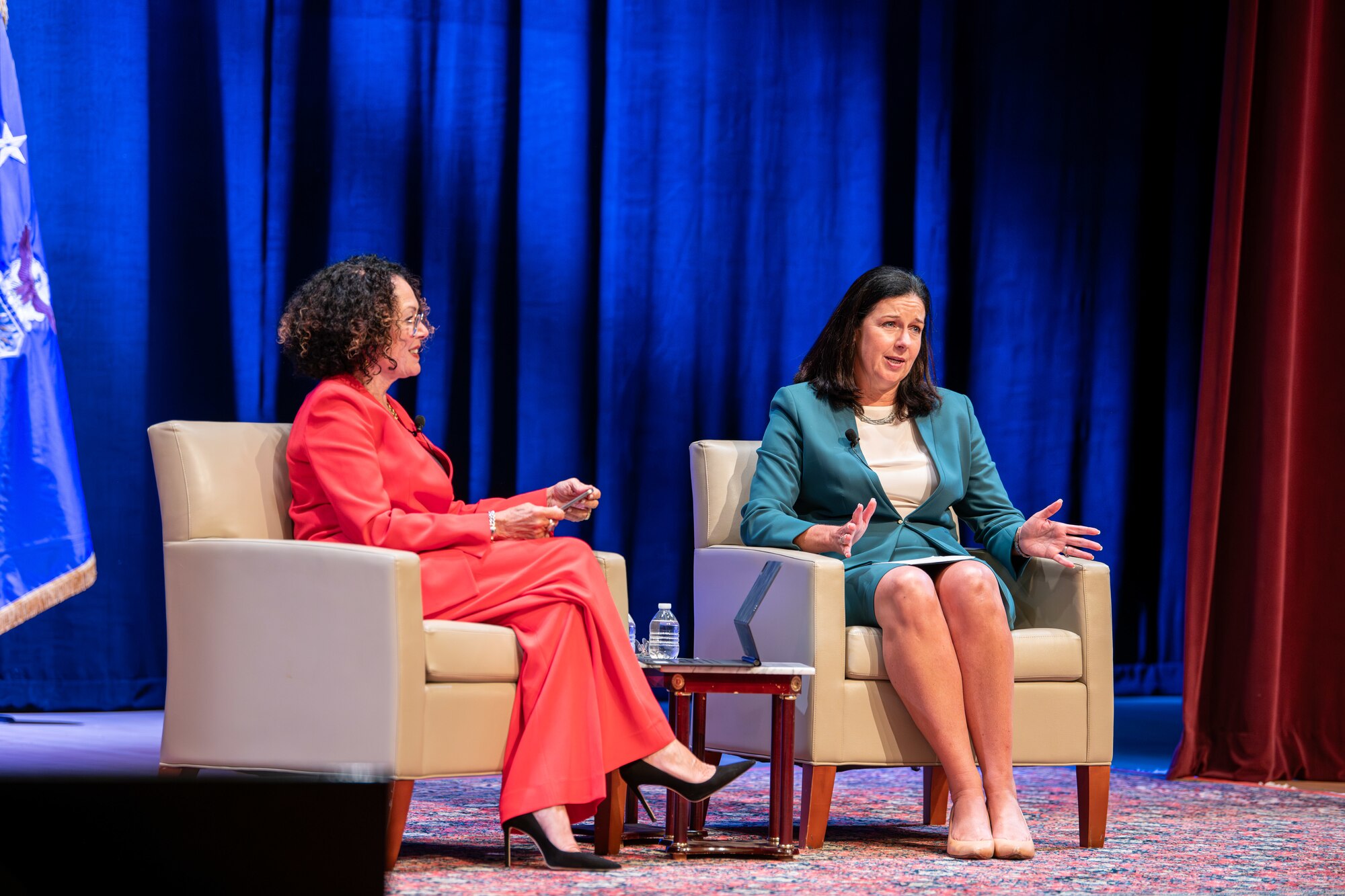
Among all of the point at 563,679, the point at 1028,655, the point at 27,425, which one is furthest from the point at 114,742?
the point at 1028,655

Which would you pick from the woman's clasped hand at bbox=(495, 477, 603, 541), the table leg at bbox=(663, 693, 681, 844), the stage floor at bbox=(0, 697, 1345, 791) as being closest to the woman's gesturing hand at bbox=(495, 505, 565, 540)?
the woman's clasped hand at bbox=(495, 477, 603, 541)

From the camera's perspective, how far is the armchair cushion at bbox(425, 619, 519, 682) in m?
2.59

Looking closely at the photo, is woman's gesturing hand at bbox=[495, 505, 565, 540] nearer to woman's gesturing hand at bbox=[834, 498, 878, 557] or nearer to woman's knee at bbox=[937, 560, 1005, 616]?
woman's gesturing hand at bbox=[834, 498, 878, 557]

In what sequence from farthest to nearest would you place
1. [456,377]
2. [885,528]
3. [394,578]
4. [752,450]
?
[456,377] → [752,450] → [885,528] → [394,578]

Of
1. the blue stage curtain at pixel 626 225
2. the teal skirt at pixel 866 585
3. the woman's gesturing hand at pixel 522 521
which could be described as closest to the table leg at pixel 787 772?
the teal skirt at pixel 866 585

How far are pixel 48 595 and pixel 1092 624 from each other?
265 centimetres

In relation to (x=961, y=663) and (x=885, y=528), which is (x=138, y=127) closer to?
(x=885, y=528)

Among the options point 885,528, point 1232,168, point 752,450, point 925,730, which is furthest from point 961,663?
point 1232,168

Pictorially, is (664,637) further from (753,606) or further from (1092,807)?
(1092,807)

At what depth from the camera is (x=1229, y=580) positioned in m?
4.30

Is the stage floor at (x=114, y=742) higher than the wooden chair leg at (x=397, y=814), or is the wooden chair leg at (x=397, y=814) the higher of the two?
the wooden chair leg at (x=397, y=814)

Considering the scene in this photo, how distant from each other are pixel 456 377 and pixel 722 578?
1956 millimetres

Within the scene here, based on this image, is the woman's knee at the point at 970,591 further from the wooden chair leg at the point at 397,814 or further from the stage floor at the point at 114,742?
the stage floor at the point at 114,742

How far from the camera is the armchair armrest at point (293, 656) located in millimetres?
2531
